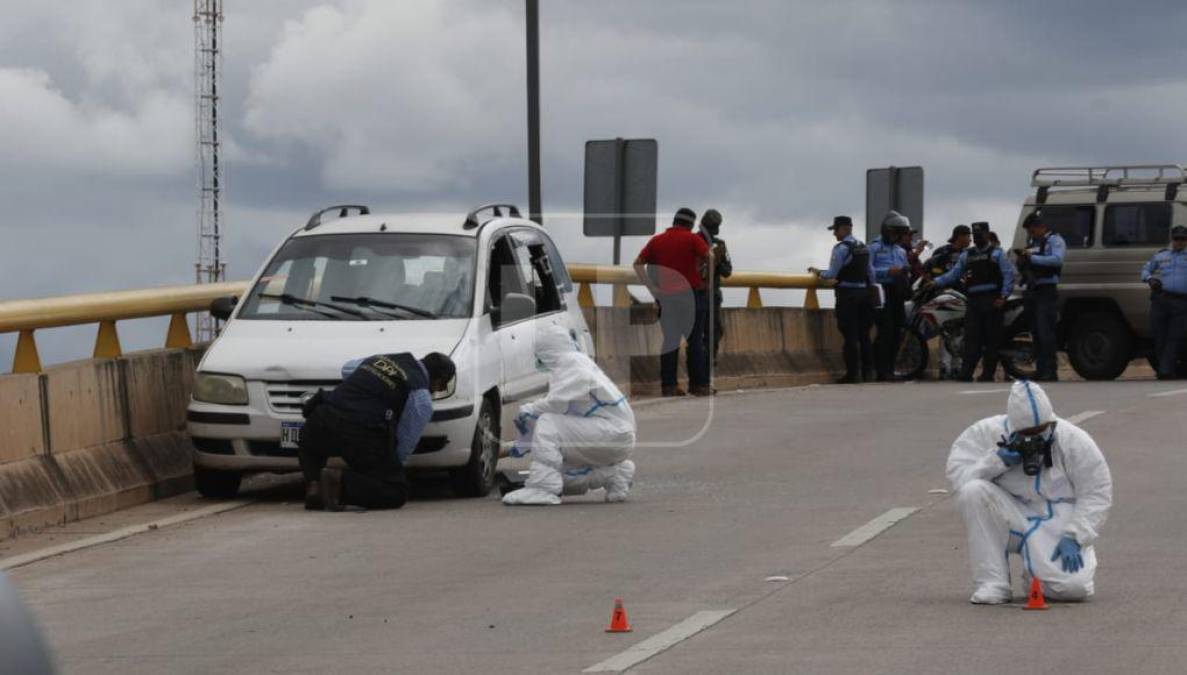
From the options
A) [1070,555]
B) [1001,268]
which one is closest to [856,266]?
[1001,268]

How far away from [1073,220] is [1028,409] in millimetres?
18648

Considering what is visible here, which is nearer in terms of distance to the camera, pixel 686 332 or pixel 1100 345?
pixel 686 332

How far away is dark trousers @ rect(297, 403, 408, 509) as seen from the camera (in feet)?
48.6

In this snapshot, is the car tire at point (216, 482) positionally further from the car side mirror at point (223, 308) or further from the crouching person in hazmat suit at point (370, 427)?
the car side mirror at point (223, 308)

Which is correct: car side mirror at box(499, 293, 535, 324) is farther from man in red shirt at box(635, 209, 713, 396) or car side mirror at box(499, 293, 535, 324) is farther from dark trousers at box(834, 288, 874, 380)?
dark trousers at box(834, 288, 874, 380)

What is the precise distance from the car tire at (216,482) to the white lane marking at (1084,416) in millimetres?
7837

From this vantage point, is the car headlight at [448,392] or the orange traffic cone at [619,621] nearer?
the orange traffic cone at [619,621]

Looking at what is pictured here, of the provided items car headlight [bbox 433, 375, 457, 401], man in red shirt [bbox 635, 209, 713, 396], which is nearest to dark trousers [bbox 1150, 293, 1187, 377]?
man in red shirt [bbox 635, 209, 713, 396]

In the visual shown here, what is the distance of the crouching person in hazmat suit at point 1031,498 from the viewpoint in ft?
35.1

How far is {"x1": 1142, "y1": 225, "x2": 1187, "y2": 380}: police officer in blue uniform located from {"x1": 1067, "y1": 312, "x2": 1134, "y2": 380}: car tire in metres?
0.82

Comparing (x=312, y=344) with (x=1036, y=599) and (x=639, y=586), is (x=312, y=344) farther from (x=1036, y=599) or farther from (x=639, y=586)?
(x=1036, y=599)

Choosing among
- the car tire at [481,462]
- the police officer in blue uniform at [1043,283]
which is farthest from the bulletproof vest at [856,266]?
the car tire at [481,462]

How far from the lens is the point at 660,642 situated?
31.3 feet

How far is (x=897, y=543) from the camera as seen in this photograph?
42.5ft
